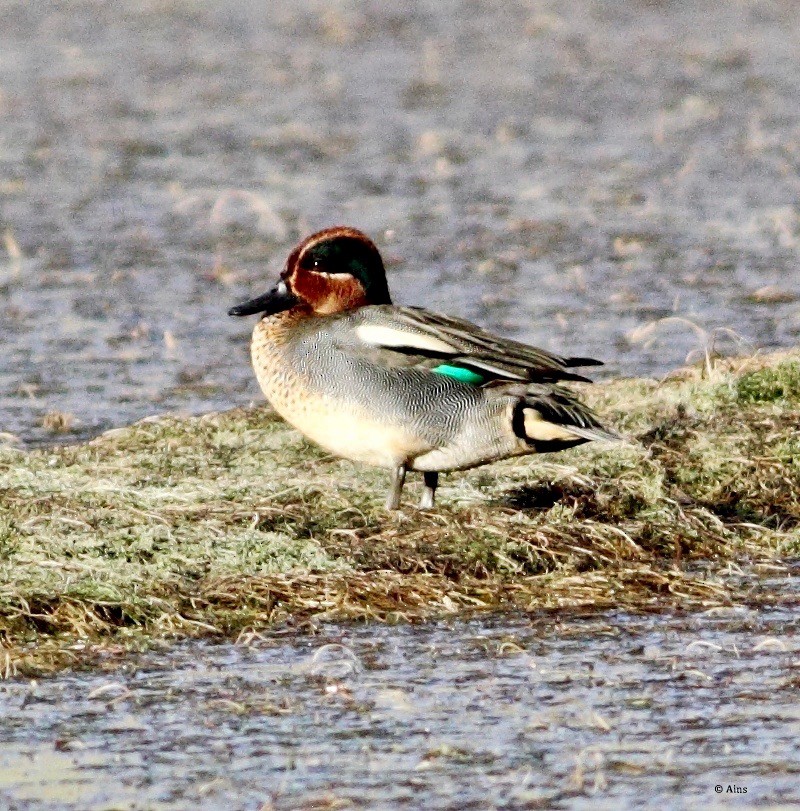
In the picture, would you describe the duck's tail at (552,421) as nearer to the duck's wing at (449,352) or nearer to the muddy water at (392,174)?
the duck's wing at (449,352)

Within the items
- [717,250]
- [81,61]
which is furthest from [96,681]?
[81,61]

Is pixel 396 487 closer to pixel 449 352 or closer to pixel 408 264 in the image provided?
pixel 449 352

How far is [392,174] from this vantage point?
1602cm

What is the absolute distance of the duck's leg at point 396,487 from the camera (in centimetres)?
706

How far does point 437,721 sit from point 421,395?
1.98m

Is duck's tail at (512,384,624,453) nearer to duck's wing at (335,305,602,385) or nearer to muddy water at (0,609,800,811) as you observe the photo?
duck's wing at (335,305,602,385)

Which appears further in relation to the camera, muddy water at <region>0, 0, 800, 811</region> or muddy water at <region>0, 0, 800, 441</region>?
muddy water at <region>0, 0, 800, 441</region>

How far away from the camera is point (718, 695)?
5309mm

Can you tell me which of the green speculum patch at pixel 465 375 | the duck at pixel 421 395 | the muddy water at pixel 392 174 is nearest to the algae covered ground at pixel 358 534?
the duck at pixel 421 395

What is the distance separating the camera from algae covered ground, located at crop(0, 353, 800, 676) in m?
6.23

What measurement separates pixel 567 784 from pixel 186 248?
9318 millimetres

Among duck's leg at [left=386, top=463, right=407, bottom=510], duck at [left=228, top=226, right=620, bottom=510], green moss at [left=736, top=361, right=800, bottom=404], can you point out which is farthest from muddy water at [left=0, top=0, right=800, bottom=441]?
duck's leg at [left=386, top=463, right=407, bottom=510]

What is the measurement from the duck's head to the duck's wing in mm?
303

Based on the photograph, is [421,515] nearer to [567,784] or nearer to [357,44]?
[567,784]
